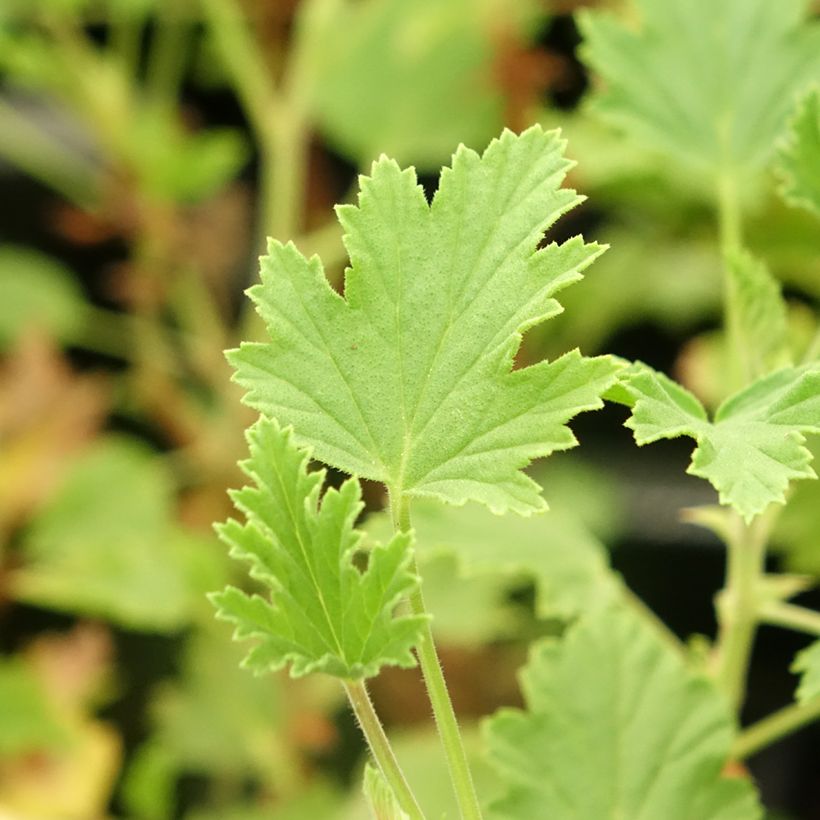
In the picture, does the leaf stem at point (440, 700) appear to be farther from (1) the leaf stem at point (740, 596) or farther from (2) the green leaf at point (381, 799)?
(1) the leaf stem at point (740, 596)

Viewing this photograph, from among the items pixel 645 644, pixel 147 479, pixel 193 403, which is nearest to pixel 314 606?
pixel 645 644

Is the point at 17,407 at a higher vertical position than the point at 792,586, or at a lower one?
higher

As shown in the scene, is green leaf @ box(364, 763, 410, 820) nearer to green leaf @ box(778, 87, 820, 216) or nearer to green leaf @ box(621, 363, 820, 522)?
green leaf @ box(621, 363, 820, 522)

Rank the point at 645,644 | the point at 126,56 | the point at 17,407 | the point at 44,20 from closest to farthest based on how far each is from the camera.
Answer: the point at 645,644, the point at 17,407, the point at 44,20, the point at 126,56

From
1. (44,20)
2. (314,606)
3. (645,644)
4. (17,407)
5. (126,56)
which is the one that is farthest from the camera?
(126,56)

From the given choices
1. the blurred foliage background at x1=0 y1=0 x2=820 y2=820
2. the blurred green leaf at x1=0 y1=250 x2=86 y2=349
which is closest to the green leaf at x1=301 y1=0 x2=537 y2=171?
the blurred foliage background at x1=0 y1=0 x2=820 y2=820

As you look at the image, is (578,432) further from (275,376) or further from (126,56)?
(275,376)

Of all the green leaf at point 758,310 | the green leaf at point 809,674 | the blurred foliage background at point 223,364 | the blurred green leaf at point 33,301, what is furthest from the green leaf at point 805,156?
the blurred green leaf at point 33,301

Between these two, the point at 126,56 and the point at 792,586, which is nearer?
the point at 792,586
